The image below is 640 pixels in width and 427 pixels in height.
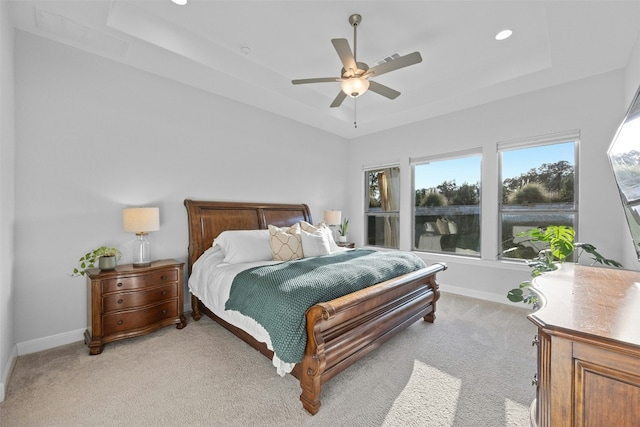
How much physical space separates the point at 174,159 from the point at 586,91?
16.7 ft

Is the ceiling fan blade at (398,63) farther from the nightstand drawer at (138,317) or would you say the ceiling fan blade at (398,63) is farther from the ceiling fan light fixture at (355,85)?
the nightstand drawer at (138,317)

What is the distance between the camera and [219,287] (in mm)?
2543

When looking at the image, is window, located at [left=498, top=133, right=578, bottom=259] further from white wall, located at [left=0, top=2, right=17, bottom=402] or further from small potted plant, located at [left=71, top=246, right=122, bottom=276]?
white wall, located at [left=0, top=2, right=17, bottom=402]

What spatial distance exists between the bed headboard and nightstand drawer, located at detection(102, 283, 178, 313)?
497 mm

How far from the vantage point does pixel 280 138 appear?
449cm

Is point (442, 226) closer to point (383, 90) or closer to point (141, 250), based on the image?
point (383, 90)

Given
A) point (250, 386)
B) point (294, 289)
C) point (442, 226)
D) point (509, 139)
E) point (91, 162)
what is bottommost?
point (250, 386)

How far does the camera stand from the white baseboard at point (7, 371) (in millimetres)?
1826

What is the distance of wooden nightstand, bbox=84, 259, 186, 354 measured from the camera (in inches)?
95.3

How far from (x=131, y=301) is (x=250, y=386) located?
1528 mm

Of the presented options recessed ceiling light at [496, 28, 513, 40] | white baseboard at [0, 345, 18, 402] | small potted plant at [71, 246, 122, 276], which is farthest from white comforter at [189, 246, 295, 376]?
recessed ceiling light at [496, 28, 513, 40]

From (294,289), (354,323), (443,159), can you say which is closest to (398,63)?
(294,289)

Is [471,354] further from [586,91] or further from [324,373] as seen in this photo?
[586,91]

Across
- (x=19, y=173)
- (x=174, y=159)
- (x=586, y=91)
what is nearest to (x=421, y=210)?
(x=586, y=91)
